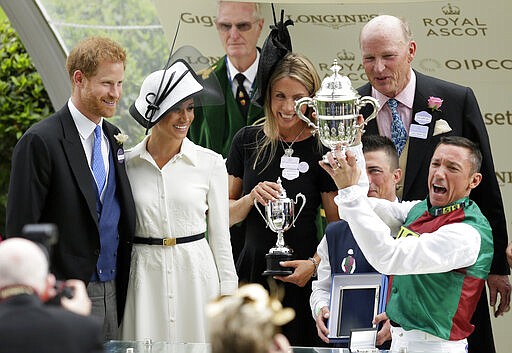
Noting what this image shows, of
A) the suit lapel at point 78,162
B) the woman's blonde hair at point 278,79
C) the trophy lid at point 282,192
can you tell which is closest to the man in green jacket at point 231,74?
the woman's blonde hair at point 278,79

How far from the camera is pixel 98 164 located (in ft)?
18.1

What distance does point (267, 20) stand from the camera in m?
7.62

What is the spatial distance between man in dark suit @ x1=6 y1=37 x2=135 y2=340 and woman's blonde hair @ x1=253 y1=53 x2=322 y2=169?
82cm

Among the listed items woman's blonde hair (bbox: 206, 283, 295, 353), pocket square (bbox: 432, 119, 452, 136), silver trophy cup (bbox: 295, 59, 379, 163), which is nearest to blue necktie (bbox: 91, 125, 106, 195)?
silver trophy cup (bbox: 295, 59, 379, 163)

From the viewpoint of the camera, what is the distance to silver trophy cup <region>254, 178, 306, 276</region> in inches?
230

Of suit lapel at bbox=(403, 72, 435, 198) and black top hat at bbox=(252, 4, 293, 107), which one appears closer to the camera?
suit lapel at bbox=(403, 72, 435, 198)

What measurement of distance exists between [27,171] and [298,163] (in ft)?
4.56

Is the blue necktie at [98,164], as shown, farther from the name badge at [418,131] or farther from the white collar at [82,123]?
the name badge at [418,131]

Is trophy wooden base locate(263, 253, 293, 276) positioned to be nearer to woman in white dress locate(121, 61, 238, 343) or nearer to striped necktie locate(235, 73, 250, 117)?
woman in white dress locate(121, 61, 238, 343)

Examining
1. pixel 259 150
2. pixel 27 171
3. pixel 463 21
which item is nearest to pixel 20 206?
pixel 27 171

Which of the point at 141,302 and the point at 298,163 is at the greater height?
the point at 298,163

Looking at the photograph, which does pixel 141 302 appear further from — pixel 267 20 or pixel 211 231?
pixel 267 20

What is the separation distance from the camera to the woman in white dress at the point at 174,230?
221 inches

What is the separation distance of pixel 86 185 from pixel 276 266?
103 cm
